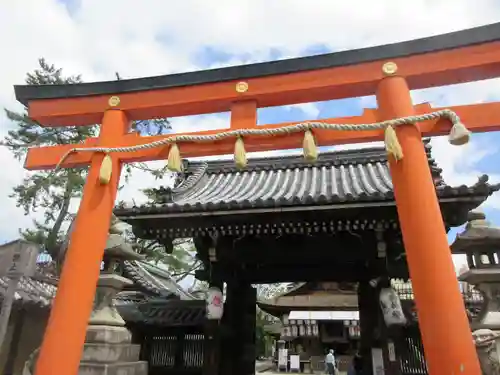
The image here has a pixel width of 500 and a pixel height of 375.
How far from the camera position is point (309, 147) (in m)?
3.44

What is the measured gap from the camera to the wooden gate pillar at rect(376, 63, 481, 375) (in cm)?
251

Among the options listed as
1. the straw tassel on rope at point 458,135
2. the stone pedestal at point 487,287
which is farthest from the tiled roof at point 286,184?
the straw tassel on rope at point 458,135

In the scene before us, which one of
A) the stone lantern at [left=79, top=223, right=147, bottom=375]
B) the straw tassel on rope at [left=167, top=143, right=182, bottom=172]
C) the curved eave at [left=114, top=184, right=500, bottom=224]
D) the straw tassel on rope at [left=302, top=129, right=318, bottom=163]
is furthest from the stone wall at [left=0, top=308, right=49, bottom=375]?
the straw tassel on rope at [left=302, top=129, right=318, bottom=163]

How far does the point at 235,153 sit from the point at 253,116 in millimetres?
546

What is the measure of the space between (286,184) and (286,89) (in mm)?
4417

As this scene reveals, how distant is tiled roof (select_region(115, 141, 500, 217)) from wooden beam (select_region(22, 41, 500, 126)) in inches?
64.5

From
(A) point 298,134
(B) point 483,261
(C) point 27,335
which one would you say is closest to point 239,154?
(A) point 298,134

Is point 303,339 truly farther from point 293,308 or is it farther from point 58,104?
point 58,104

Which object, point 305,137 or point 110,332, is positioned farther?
point 110,332

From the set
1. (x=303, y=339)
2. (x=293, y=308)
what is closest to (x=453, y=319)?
(x=293, y=308)

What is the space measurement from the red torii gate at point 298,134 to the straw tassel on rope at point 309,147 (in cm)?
17

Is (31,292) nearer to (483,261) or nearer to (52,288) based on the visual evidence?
(52,288)

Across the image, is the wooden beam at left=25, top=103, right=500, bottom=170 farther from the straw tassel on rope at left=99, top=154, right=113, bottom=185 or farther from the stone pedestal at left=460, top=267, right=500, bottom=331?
the stone pedestal at left=460, top=267, right=500, bottom=331

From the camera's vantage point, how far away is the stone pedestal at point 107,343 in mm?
4746
